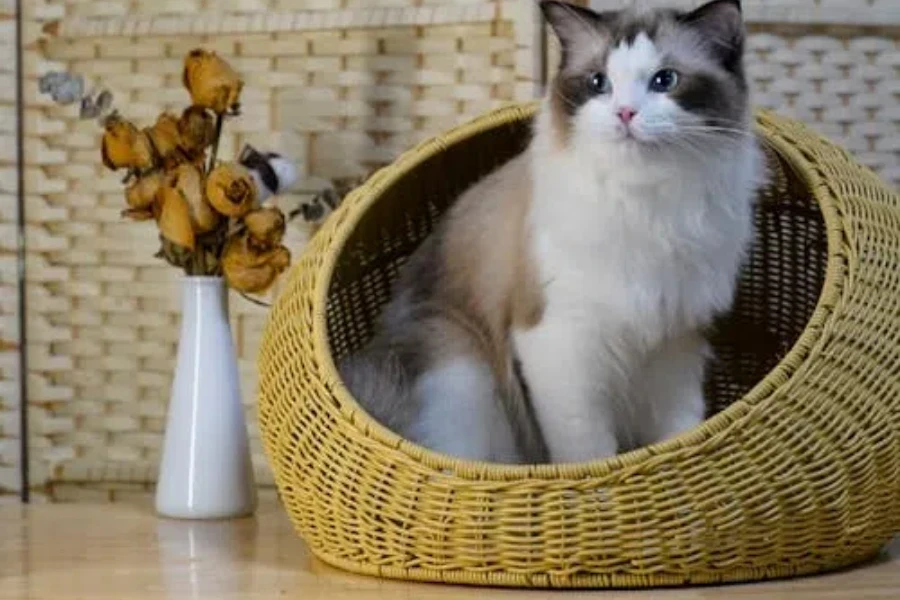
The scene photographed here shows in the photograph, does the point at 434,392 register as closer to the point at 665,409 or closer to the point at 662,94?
the point at 665,409

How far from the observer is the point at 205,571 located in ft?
5.25

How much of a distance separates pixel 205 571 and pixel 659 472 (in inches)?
19.1

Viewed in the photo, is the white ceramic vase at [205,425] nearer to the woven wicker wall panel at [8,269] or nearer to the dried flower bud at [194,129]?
the dried flower bud at [194,129]

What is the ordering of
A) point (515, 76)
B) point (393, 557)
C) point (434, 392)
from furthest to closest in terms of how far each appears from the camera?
1. point (515, 76)
2. point (434, 392)
3. point (393, 557)

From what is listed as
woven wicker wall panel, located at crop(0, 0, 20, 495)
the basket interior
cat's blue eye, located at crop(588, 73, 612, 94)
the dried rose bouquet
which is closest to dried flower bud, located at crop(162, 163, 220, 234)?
the dried rose bouquet

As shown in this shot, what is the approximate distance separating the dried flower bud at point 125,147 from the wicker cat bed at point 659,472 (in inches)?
12.1

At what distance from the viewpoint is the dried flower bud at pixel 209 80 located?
188cm

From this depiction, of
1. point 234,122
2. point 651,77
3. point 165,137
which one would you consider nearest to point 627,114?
point 651,77

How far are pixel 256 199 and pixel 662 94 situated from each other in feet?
1.89

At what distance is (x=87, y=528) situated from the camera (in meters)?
1.87

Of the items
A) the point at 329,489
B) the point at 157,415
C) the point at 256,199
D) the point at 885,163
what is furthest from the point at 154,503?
the point at 885,163

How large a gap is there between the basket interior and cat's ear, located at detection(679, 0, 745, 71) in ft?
0.83

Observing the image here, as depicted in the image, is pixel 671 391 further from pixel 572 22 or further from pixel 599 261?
pixel 572 22

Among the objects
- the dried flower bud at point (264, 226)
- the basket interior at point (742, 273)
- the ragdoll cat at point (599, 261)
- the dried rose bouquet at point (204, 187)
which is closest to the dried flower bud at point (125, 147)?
the dried rose bouquet at point (204, 187)
